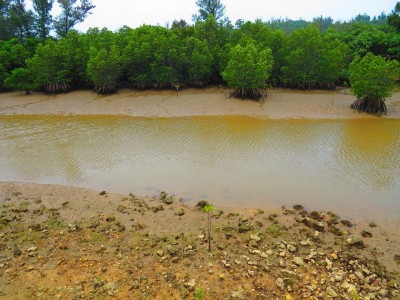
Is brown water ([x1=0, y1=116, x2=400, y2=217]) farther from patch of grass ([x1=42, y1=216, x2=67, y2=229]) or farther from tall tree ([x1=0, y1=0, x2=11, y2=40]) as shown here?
tall tree ([x1=0, y1=0, x2=11, y2=40])

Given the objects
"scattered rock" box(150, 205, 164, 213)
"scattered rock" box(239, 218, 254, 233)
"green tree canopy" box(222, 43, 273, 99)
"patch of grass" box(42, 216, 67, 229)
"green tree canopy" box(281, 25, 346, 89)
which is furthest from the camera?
"green tree canopy" box(281, 25, 346, 89)

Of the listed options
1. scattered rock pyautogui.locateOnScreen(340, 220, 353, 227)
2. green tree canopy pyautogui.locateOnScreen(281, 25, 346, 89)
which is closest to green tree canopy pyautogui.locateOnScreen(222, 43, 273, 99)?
green tree canopy pyautogui.locateOnScreen(281, 25, 346, 89)

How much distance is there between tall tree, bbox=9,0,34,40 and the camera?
30109 millimetres

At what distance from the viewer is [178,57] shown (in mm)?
23203

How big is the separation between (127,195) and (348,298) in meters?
6.15

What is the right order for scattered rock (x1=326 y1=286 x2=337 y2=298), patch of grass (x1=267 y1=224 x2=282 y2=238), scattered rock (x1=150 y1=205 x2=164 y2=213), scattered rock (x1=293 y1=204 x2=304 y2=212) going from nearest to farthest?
1. scattered rock (x1=326 y1=286 x2=337 y2=298)
2. patch of grass (x1=267 y1=224 x2=282 y2=238)
3. scattered rock (x1=150 y1=205 x2=164 y2=213)
4. scattered rock (x1=293 y1=204 x2=304 y2=212)

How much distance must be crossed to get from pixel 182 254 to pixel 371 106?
50.8 feet

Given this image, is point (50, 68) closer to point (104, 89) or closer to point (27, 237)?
point (104, 89)

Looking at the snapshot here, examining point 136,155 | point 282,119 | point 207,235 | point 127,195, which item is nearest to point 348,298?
point 207,235

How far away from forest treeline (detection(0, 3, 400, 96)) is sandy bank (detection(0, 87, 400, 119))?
0.96 metres

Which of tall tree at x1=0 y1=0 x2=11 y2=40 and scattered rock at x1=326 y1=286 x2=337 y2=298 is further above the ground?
tall tree at x1=0 y1=0 x2=11 y2=40

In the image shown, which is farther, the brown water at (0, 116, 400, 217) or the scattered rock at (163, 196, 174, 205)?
the brown water at (0, 116, 400, 217)

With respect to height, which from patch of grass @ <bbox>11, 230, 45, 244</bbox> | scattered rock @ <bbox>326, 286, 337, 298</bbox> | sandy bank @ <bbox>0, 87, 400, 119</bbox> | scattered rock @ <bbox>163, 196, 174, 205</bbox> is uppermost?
sandy bank @ <bbox>0, 87, 400, 119</bbox>

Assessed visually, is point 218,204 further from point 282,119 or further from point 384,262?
point 282,119
